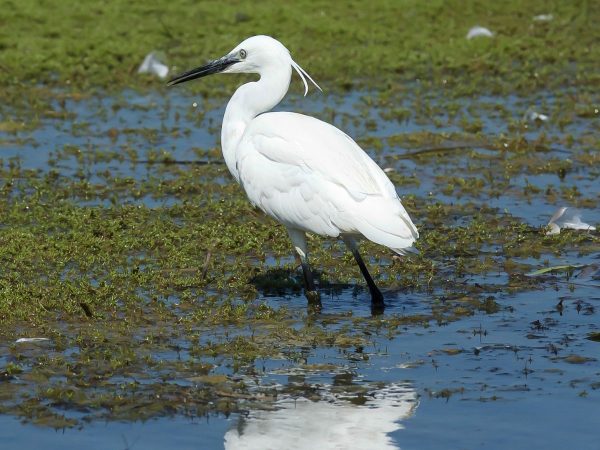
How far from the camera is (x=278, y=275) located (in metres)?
7.68

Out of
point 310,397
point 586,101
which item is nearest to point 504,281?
point 310,397

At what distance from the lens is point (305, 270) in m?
7.19

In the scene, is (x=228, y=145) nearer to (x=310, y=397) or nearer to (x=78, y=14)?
(x=310, y=397)

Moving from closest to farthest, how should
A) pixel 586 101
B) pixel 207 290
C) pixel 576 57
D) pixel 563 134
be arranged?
pixel 207 290, pixel 563 134, pixel 586 101, pixel 576 57

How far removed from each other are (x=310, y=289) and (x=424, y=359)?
43.6 inches

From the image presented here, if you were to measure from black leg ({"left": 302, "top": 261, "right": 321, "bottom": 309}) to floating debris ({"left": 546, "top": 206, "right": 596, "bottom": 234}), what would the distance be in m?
2.00

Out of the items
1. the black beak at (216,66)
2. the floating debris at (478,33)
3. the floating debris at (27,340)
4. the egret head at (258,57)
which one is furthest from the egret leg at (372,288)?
the floating debris at (478,33)

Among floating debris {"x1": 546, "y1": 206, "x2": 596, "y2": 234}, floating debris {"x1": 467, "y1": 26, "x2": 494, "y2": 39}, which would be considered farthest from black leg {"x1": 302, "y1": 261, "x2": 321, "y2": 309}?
floating debris {"x1": 467, "y1": 26, "x2": 494, "y2": 39}

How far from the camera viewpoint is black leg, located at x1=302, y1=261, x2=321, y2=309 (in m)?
7.15

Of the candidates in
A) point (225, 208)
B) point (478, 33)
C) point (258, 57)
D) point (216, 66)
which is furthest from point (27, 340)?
point (478, 33)

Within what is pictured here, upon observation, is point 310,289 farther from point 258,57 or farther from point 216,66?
point 216,66

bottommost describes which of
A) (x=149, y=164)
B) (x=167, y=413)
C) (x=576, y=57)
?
(x=167, y=413)

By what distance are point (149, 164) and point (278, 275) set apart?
2.83 m

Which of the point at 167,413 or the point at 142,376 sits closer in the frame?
the point at 167,413
